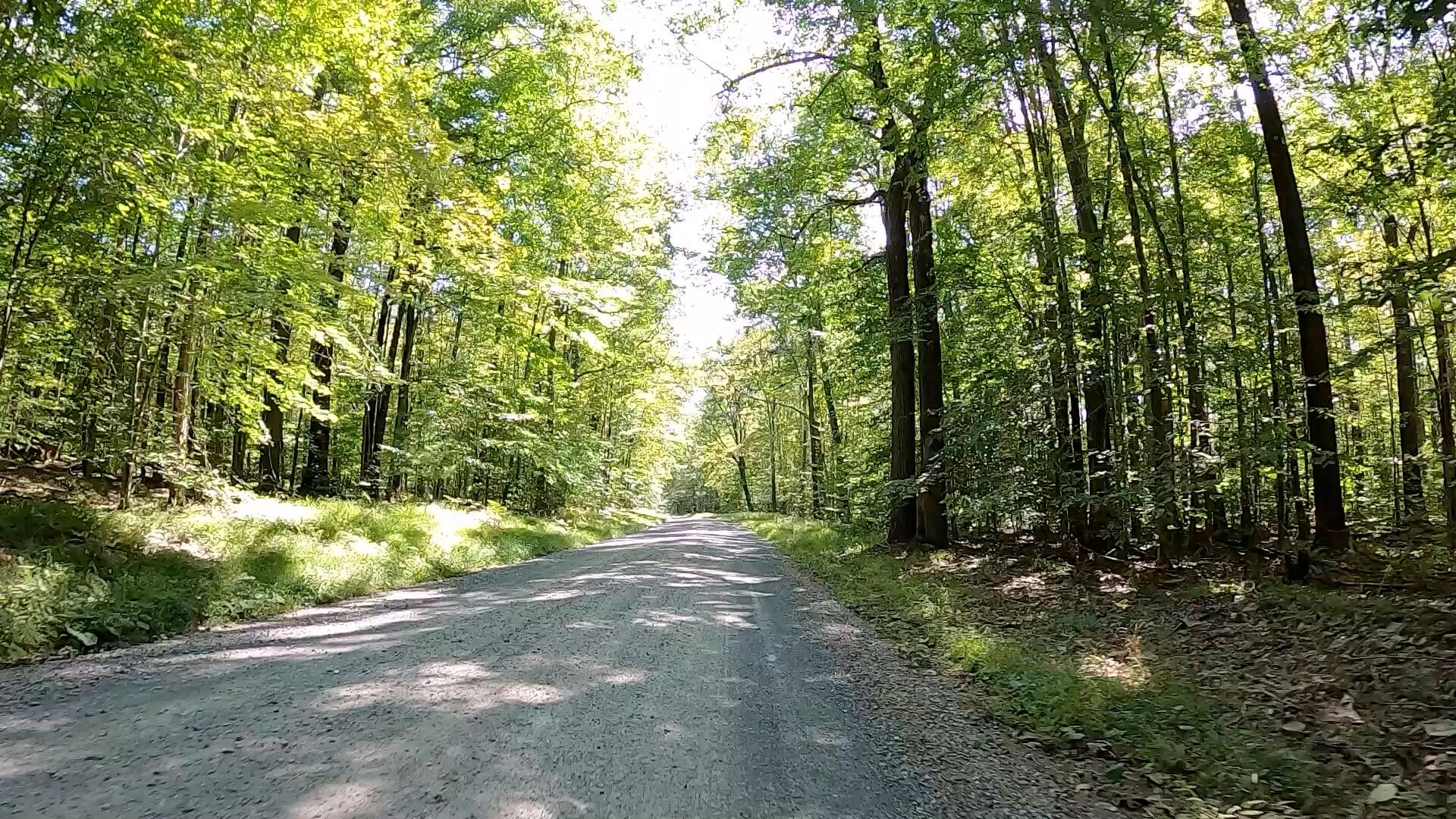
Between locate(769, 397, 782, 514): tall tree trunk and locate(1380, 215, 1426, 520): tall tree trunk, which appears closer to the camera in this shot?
locate(1380, 215, 1426, 520): tall tree trunk

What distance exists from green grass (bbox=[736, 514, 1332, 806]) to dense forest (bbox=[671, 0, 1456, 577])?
207 centimetres

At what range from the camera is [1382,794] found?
320 centimetres

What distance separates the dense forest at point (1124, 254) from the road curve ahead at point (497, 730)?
14.4 ft

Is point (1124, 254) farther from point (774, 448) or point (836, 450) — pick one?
point (774, 448)

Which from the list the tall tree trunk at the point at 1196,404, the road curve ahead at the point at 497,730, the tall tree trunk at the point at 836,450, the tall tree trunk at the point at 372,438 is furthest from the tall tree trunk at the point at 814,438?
the road curve ahead at the point at 497,730

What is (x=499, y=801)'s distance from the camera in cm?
298

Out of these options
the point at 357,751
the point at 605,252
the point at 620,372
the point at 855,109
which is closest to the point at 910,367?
the point at 855,109

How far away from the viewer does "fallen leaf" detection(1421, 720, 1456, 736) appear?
3.65m

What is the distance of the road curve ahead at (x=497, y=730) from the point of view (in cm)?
301

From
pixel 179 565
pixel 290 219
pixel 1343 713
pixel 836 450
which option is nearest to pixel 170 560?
pixel 179 565

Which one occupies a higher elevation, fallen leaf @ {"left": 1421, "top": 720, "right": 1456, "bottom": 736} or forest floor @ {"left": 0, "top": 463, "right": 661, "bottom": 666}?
forest floor @ {"left": 0, "top": 463, "right": 661, "bottom": 666}

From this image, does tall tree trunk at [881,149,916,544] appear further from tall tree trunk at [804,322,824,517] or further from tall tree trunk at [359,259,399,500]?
tall tree trunk at [359,259,399,500]

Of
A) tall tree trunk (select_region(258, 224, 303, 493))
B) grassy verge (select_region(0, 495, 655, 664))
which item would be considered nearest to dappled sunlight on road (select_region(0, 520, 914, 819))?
grassy verge (select_region(0, 495, 655, 664))

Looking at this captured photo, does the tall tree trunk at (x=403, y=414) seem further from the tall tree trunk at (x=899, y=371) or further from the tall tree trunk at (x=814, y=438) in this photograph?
the tall tree trunk at (x=814, y=438)
